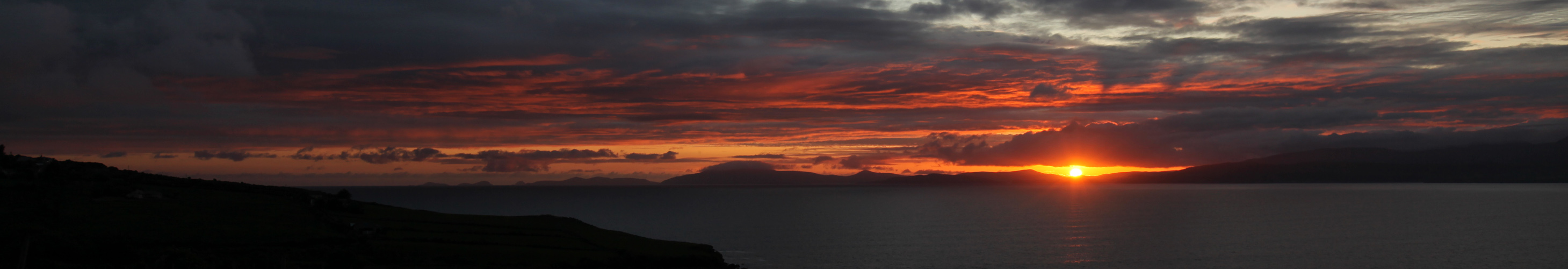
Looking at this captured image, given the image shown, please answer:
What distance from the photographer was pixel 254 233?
56.6m

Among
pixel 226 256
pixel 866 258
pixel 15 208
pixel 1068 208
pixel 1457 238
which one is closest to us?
pixel 226 256

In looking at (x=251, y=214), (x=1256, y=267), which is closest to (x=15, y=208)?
(x=251, y=214)

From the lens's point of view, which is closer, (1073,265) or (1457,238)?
(1073,265)

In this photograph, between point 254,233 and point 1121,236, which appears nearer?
point 254,233

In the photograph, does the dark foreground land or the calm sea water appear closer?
the dark foreground land

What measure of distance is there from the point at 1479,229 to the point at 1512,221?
23967 mm

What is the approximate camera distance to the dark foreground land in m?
44.6

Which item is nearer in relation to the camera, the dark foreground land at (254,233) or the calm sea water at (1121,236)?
the dark foreground land at (254,233)

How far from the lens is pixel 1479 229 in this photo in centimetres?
9819

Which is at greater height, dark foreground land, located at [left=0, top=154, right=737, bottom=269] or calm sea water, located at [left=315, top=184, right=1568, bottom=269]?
dark foreground land, located at [left=0, top=154, right=737, bottom=269]

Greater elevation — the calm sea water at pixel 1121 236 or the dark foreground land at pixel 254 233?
the dark foreground land at pixel 254 233

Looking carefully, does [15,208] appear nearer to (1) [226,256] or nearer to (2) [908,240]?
(1) [226,256]

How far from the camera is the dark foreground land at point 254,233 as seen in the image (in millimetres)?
44625

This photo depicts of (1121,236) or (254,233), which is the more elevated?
(254,233)
